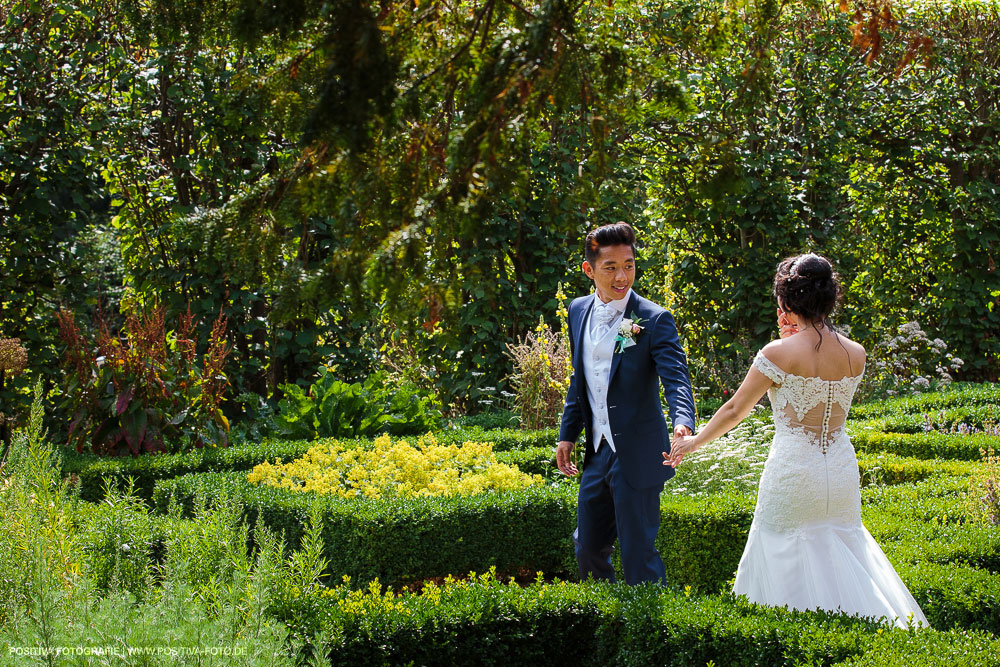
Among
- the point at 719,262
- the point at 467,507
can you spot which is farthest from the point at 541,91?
the point at 719,262

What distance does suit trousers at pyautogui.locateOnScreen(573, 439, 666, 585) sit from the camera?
354cm

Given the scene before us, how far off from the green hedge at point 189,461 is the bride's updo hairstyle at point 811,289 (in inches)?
112

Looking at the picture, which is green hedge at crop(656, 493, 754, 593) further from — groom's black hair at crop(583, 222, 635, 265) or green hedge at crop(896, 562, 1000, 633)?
groom's black hair at crop(583, 222, 635, 265)

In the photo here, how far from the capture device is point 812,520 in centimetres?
336

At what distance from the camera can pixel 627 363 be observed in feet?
12.0

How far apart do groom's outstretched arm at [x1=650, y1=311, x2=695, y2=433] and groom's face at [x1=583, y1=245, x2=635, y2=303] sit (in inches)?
8.5

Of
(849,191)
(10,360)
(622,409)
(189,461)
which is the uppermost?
(849,191)

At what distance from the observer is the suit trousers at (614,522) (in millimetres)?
3543

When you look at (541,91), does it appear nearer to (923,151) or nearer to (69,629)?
(69,629)

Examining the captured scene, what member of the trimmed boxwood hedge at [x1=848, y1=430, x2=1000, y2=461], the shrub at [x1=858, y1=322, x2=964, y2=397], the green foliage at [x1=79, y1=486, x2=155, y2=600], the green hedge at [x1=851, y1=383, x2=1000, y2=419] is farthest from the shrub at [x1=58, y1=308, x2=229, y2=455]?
the shrub at [x1=858, y1=322, x2=964, y2=397]

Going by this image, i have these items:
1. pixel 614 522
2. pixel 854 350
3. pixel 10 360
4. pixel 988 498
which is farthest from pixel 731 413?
pixel 10 360

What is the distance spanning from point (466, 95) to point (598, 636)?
2.05 m

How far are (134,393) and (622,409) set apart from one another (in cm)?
413

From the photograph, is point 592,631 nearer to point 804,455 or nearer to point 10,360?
point 804,455
